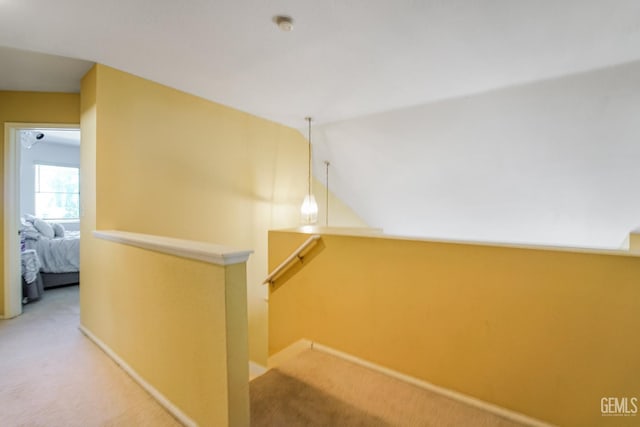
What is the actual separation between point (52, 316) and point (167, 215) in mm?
1755

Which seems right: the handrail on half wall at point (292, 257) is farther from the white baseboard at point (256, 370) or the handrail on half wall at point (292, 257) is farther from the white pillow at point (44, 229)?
the white pillow at point (44, 229)

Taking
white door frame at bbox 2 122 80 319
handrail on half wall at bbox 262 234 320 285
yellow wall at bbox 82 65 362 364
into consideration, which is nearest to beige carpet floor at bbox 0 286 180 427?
white door frame at bbox 2 122 80 319

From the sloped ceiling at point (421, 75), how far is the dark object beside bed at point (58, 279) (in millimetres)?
2694

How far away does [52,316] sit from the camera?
318 centimetres

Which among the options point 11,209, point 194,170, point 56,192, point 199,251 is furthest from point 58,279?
point 199,251

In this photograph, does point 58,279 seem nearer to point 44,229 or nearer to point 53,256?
point 53,256

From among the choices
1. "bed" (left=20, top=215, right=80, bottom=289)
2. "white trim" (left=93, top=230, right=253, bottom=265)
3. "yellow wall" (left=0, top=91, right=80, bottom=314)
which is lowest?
"bed" (left=20, top=215, right=80, bottom=289)

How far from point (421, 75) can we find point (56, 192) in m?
8.10

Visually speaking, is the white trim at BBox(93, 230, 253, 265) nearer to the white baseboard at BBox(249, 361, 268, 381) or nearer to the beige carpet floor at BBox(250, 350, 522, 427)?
the beige carpet floor at BBox(250, 350, 522, 427)

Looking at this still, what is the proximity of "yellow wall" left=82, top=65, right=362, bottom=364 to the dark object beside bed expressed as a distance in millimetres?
2553

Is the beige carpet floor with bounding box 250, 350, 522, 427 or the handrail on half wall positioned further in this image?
the handrail on half wall

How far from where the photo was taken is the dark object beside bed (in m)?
4.21

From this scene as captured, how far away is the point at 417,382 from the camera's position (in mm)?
1965

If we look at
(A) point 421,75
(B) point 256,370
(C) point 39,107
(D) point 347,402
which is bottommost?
(B) point 256,370
